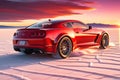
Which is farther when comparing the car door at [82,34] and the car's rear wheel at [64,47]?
the car door at [82,34]

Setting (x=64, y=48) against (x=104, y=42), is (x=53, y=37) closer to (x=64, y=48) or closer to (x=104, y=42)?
(x=64, y=48)

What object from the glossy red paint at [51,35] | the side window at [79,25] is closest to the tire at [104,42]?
the glossy red paint at [51,35]

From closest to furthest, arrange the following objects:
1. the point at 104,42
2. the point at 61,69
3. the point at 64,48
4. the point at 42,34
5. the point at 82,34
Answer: the point at 61,69 < the point at 42,34 < the point at 64,48 < the point at 82,34 < the point at 104,42

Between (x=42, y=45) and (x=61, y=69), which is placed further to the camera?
(x=42, y=45)

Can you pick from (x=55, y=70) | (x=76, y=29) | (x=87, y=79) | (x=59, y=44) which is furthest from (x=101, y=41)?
(x=87, y=79)

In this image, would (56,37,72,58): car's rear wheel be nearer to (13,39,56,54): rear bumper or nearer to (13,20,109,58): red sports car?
(13,20,109,58): red sports car

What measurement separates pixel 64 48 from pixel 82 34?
127 centimetres

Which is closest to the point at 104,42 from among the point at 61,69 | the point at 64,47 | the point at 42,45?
the point at 64,47

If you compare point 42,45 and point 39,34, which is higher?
point 39,34

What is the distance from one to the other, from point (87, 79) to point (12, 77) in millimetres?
1625

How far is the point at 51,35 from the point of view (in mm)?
9734

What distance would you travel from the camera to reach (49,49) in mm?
9750

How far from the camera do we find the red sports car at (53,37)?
9.74 meters

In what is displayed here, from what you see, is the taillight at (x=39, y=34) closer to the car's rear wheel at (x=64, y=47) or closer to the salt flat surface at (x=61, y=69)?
the car's rear wheel at (x=64, y=47)
